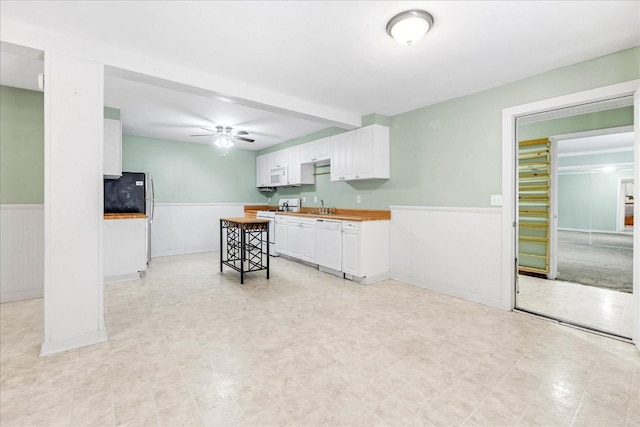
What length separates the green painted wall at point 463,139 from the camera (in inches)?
104

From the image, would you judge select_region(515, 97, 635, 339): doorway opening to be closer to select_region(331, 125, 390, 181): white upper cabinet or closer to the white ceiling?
the white ceiling

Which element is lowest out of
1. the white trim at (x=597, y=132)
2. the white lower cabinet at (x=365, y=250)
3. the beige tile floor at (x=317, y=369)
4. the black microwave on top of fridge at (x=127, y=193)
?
the beige tile floor at (x=317, y=369)

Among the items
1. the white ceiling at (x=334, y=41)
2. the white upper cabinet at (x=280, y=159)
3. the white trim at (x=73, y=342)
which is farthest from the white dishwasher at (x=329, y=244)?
the white trim at (x=73, y=342)

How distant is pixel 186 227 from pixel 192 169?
1319 mm

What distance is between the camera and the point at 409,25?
6.65ft

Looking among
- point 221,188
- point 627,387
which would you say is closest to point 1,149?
point 221,188

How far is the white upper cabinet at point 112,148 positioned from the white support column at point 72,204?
2055 mm

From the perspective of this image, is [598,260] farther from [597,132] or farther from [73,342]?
[73,342]

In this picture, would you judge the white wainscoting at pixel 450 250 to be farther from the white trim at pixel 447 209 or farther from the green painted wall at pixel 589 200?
the green painted wall at pixel 589 200

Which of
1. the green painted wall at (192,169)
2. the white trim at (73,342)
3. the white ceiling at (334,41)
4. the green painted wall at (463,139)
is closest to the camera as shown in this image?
the white ceiling at (334,41)

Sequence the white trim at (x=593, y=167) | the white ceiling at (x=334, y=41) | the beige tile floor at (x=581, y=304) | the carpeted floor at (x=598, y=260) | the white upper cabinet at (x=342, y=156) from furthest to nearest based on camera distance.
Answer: the white trim at (x=593, y=167) < the white upper cabinet at (x=342, y=156) < the carpeted floor at (x=598, y=260) < the beige tile floor at (x=581, y=304) < the white ceiling at (x=334, y=41)

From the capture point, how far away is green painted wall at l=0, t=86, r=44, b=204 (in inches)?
131

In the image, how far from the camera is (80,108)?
2.30 meters

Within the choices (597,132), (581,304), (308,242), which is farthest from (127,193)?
(597,132)
